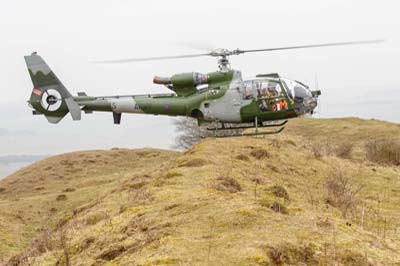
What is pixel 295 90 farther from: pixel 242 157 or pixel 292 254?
pixel 292 254

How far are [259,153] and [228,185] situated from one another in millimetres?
8691

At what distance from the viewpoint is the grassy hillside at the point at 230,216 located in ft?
31.4

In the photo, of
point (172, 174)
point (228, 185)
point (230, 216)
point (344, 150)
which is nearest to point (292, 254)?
point (230, 216)

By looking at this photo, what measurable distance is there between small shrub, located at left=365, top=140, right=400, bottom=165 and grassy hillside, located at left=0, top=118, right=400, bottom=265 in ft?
31.8

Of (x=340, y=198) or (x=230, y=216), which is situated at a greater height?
(x=230, y=216)

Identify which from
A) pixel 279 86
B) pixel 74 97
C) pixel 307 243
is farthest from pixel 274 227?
pixel 74 97

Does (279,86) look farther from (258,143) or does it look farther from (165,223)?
(165,223)

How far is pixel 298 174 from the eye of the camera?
23609 millimetres

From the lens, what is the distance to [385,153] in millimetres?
40719

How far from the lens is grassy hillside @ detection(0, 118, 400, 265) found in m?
9.58

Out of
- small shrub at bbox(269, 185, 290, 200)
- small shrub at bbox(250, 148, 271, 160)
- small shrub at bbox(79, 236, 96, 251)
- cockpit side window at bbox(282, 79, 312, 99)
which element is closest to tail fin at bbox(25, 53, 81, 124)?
small shrub at bbox(250, 148, 271, 160)

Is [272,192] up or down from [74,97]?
down

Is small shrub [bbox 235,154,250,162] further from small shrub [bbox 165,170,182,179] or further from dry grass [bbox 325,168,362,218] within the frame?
small shrub [bbox 165,170,182,179]

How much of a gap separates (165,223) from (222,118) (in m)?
12.6
